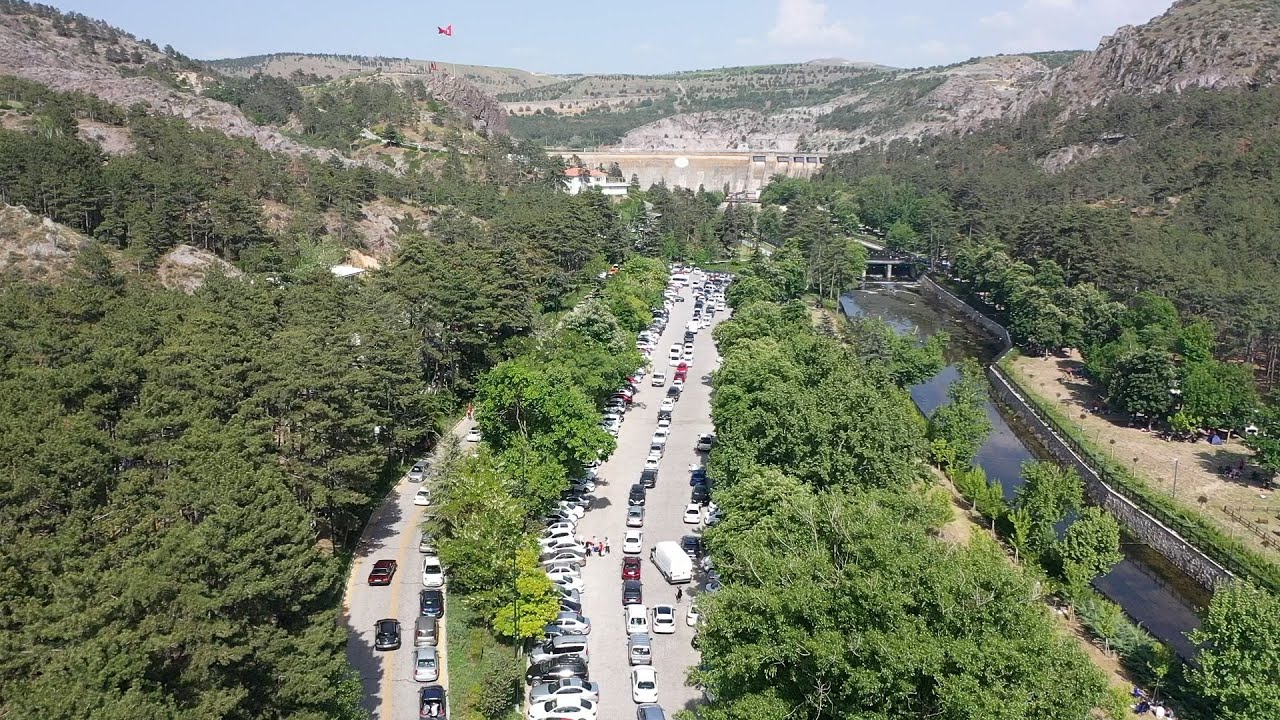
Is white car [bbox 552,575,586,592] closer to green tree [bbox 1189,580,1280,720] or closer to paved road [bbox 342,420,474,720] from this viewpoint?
paved road [bbox 342,420,474,720]

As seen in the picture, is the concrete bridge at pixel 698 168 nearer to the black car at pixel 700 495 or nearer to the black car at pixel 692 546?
the black car at pixel 700 495

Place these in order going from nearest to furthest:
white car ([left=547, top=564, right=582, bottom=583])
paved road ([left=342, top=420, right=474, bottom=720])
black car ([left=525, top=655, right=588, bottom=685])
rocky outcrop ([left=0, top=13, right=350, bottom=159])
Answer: paved road ([left=342, top=420, right=474, bottom=720]), black car ([left=525, top=655, right=588, bottom=685]), white car ([left=547, top=564, right=582, bottom=583]), rocky outcrop ([left=0, top=13, right=350, bottom=159])

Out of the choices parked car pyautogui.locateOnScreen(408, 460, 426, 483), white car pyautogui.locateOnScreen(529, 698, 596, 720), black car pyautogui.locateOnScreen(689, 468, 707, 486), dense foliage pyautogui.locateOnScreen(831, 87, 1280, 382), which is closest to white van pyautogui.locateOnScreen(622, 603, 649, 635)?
white car pyautogui.locateOnScreen(529, 698, 596, 720)

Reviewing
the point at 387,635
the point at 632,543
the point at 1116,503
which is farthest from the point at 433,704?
the point at 1116,503

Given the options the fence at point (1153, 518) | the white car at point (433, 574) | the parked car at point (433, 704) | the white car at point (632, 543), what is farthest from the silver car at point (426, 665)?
the fence at point (1153, 518)

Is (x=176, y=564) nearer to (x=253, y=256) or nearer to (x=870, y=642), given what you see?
(x=870, y=642)

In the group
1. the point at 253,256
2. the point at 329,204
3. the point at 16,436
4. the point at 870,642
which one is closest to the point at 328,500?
the point at 16,436
